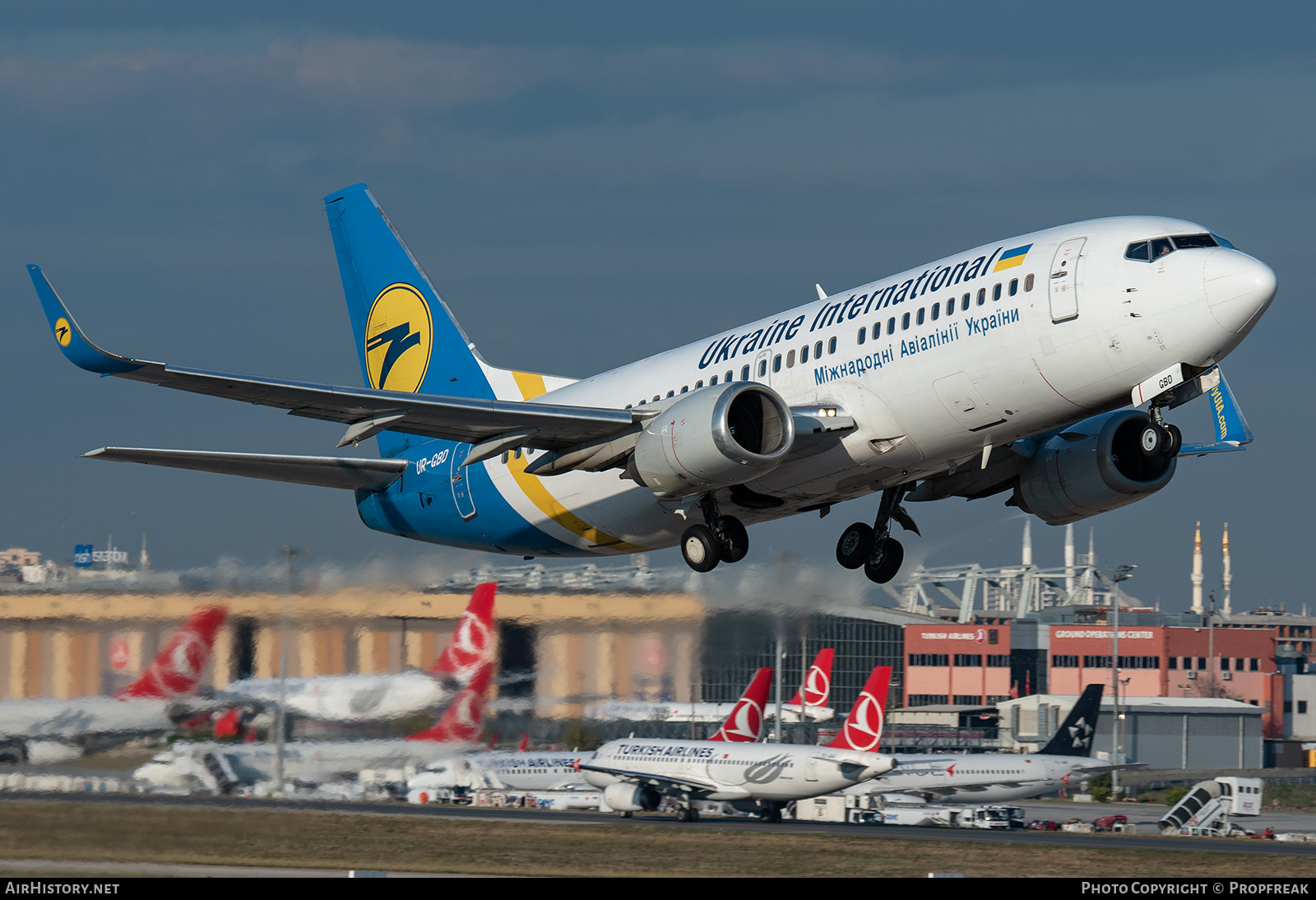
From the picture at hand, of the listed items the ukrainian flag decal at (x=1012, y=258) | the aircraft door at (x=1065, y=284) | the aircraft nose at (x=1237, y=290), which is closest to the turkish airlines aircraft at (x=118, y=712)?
the ukrainian flag decal at (x=1012, y=258)

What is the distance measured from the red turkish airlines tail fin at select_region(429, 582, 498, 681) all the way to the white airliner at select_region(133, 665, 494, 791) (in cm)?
43

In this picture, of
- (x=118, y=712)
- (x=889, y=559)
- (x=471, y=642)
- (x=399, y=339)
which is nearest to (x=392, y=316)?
(x=399, y=339)

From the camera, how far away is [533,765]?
5422 cm

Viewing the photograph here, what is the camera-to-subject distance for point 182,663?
1201 inches

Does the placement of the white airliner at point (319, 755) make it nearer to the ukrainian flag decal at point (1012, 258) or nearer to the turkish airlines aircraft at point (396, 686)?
the turkish airlines aircraft at point (396, 686)

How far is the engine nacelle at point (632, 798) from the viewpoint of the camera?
172ft

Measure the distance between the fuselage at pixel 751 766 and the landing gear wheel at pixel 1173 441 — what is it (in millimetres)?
28101

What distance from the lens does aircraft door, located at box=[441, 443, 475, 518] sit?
32.0 meters

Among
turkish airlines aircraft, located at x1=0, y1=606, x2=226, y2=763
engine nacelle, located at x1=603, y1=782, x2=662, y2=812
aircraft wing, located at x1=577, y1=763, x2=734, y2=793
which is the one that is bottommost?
engine nacelle, located at x1=603, y1=782, x2=662, y2=812

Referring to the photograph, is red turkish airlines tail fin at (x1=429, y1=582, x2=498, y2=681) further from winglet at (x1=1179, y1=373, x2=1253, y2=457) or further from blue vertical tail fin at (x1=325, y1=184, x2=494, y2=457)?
winglet at (x1=1179, y1=373, x2=1253, y2=457)

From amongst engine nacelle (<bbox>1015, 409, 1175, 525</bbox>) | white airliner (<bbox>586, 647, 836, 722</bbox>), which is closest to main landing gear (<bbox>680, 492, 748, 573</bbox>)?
engine nacelle (<bbox>1015, 409, 1175, 525</bbox>)

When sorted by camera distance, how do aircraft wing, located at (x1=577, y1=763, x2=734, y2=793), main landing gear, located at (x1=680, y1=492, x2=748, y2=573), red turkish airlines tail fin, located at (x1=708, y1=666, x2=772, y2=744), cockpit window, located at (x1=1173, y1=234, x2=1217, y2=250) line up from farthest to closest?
red turkish airlines tail fin, located at (x1=708, y1=666, x2=772, y2=744) → aircraft wing, located at (x1=577, y1=763, x2=734, y2=793) → main landing gear, located at (x1=680, y1=492, x2=748, y2=573) → cockpit window, located at (x1=1173, y1=234, x2=1217, y2=250)

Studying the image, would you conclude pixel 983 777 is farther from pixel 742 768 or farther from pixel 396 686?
pixel 396 686
